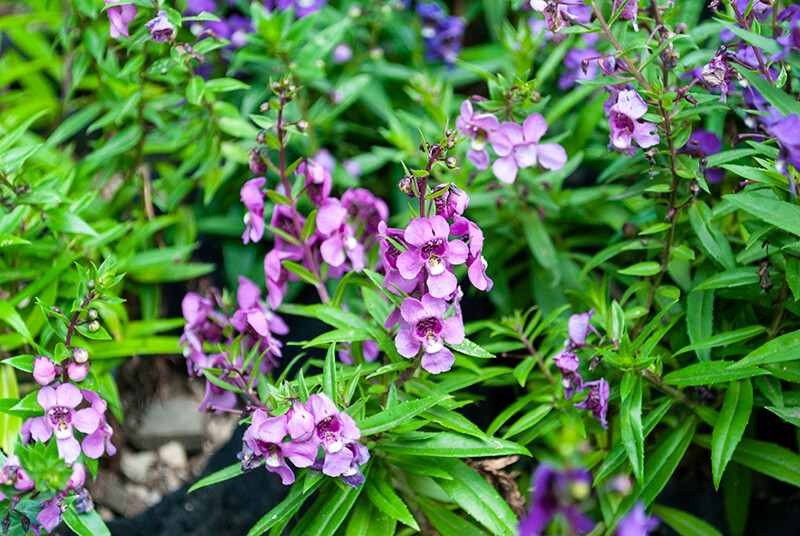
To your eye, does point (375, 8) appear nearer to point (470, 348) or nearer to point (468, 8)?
point (468, 8)

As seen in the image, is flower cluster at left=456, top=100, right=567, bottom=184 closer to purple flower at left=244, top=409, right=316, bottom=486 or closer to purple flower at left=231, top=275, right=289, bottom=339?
purple flower at left=231, top=275, right=289, bottom=339

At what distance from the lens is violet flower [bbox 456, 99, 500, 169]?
166 cm

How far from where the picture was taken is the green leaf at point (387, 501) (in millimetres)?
1402

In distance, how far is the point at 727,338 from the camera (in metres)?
1.57

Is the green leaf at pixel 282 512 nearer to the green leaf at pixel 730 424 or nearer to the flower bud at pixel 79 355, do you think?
the flower bud at pixel 79 355

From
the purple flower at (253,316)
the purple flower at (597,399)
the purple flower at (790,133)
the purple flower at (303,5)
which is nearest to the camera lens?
the purple flower at (790,133)

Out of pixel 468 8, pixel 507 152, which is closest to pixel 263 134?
pixel 507 152

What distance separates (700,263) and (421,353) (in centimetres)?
77

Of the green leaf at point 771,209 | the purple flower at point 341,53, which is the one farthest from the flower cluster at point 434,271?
the purple flower at point 341,53

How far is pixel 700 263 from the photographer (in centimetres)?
176

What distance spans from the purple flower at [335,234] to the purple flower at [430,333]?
0.30m

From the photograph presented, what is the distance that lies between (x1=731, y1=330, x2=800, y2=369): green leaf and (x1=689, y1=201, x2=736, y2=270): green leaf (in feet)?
0.92

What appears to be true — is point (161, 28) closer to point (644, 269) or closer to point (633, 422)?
point (644, 269)

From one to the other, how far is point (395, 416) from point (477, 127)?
28.1 inches
